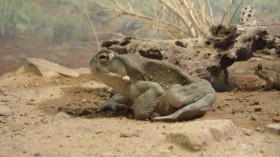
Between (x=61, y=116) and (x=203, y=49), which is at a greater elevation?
(x=203, y=49)

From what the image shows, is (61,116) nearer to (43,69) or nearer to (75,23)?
(43,69)

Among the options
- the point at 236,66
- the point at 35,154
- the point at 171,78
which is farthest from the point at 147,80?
the point at 236,66

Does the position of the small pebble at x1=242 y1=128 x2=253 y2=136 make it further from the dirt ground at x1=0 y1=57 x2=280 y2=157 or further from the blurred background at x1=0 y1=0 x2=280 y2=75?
the blurred background at x1=0 y1=0 x2=280 y2=75

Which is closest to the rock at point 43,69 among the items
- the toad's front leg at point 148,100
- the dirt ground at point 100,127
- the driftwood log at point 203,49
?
the dirt ground at point 100,127

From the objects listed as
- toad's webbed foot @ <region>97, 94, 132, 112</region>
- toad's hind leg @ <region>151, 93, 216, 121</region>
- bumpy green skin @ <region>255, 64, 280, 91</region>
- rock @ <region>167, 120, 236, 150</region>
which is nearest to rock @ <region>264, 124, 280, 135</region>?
rock @ <region>167, 120, 236, 150</region>

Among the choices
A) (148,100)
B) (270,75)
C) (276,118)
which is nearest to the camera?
(276,118)

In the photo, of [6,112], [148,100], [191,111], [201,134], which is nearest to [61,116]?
[6,112]
